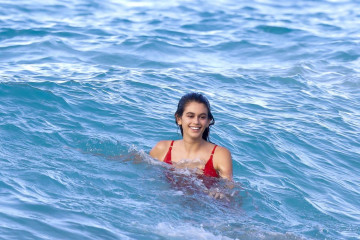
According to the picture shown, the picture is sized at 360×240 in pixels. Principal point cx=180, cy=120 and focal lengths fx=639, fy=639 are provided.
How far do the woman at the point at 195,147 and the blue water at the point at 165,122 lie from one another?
183 mm

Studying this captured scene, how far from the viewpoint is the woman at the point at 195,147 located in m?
Result: 6.50

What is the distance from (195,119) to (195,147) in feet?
1.37

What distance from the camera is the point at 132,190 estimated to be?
634 cm

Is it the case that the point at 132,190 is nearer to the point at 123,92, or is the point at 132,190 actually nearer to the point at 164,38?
the point at 123,92

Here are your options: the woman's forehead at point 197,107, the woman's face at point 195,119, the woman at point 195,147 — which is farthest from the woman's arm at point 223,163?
the woman's forehead at point 197,107

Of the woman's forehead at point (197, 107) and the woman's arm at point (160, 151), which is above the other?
the woman's forehead at point (197, 107)

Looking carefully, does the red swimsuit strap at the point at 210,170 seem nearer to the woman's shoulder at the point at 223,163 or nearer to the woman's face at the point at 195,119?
the woman's shoulder at the point at 223,163

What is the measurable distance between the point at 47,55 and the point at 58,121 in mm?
4147

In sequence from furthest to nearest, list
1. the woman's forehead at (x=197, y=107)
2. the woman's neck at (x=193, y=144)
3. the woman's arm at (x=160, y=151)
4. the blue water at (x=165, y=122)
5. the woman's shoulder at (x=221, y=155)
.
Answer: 1. the woman's arm at (x=160, y=151)
2. the woman's neck at (x=193, y=144)
3. the woman's shoulder at (x=221, y=155)
4. the woman's forehead at (x=197, y=107)
5. the blue water at (x=165, y=122)

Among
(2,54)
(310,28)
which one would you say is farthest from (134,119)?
(310,28)

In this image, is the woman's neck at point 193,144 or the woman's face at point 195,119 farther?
the woman's neck at point 193,144

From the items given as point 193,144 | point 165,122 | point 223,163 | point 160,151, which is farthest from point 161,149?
point 165,122

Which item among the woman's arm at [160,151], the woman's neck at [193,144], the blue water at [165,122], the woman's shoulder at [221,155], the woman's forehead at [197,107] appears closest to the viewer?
the blue water at [165,122]

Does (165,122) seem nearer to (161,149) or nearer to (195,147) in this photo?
(161,149)
